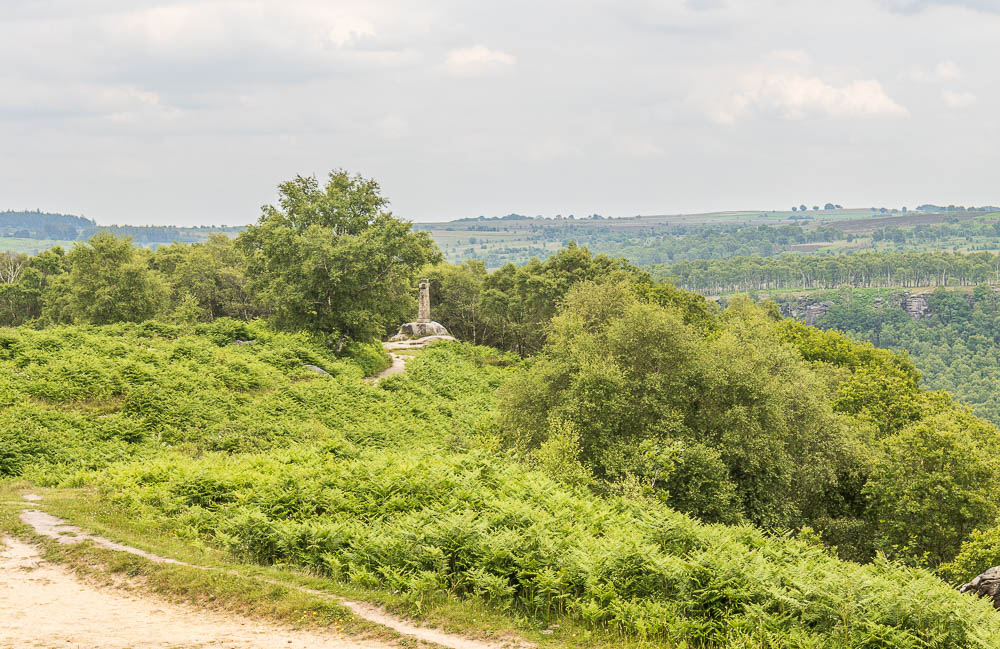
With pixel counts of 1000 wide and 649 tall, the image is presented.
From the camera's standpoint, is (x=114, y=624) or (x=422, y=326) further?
(x=422, y=326)

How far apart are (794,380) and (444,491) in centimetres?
1909

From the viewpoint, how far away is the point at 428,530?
14.7m

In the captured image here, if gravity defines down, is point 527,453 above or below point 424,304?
below

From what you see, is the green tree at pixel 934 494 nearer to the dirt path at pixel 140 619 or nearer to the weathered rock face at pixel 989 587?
the weathered rock face at pixel 989 587

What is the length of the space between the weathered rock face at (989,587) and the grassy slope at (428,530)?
5.97 feet

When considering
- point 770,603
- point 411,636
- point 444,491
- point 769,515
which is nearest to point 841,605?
point 770,603

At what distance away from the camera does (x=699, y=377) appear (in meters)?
27.7

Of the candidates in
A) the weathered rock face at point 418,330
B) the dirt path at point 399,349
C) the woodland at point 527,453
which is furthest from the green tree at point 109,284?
the weathered rock face at point 418,330

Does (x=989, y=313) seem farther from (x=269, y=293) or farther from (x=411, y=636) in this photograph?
(x=411, y=636)

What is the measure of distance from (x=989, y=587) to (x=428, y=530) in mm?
12482

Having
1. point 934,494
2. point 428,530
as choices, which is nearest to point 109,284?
point 428,530

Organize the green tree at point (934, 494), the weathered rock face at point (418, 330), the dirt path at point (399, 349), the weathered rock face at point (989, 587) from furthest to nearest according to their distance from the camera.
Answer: the weathered rock face at point (418, 330) → the dirt path at point (399, 349) → the green tree at point (934, 494) → the weathered rock face at point (989, 587)

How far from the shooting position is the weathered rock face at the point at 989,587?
15380 mm

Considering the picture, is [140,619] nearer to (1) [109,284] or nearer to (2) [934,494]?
(2) [934,494]
